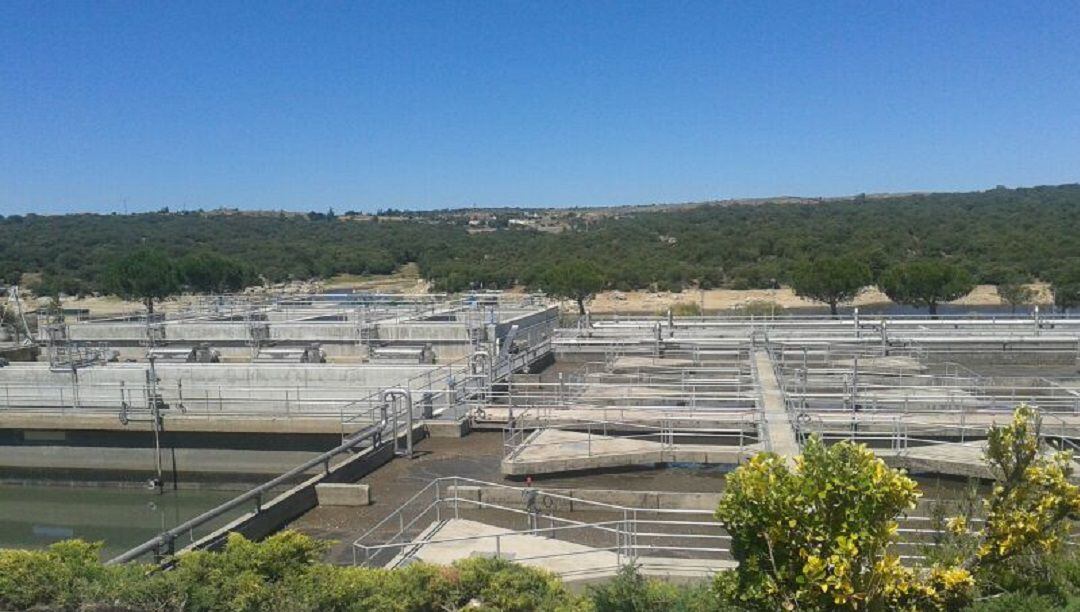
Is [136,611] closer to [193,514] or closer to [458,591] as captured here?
[458,591]

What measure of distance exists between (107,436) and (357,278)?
70.4m

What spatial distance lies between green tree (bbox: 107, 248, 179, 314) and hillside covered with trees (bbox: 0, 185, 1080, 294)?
0.92 m

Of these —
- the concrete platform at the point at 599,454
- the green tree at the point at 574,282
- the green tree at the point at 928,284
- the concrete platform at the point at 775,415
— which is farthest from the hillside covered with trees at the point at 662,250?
the concrete platform at the point at 599,454

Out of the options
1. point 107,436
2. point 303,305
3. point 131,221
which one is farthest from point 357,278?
point 131,221

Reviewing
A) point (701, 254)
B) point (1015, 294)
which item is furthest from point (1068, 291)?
point (701, 254)

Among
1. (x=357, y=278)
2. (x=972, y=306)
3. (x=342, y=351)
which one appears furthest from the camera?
(x=357, y=278)

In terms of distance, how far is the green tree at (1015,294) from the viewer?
5366 centimetres

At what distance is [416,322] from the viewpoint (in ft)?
111

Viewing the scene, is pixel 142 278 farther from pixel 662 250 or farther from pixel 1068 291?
pixel 662 250

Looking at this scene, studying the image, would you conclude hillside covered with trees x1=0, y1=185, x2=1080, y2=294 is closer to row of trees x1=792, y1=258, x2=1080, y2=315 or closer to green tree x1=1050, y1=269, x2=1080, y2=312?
green tree x1=1050, y1=269, x2=1080, y2=312

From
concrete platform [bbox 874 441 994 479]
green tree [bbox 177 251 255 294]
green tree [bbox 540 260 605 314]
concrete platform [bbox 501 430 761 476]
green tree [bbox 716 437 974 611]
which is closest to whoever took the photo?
green tree [bbox 716 437 974 611]

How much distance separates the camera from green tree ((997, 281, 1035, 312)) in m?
53.7

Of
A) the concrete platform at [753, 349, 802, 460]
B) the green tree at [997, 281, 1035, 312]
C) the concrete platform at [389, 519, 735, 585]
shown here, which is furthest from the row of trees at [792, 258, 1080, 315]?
the concrete platform at [389, 519, 735, 585]

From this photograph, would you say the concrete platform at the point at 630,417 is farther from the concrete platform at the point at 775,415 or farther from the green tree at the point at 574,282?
the green tree at the point at 574,282
